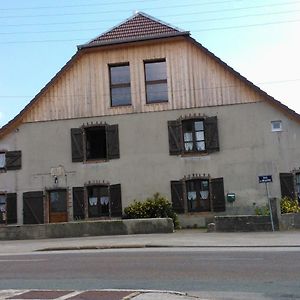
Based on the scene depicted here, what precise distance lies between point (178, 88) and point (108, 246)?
41.5ft

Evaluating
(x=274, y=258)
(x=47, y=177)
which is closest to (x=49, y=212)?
(x=47, y=177)

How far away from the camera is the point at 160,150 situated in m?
29.4

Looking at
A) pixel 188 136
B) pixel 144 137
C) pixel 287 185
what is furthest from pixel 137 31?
pixel 287 185

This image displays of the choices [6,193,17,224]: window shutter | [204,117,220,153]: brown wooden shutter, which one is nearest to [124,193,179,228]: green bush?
[204,117,220,153]: brown wooden shutter

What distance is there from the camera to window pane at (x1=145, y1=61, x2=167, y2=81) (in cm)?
3005

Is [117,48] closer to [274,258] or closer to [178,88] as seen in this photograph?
[178,88]

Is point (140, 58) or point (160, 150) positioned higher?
point (140, 58)

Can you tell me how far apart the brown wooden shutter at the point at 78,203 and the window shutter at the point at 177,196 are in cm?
501

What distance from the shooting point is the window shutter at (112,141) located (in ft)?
97.2

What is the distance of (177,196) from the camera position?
94.3ft

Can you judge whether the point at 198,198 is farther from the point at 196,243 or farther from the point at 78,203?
the point at 196,243

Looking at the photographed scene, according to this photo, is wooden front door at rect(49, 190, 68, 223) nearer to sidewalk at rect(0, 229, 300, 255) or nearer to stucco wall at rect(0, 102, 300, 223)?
stucco wall at rect(0, 102, 300, 223)

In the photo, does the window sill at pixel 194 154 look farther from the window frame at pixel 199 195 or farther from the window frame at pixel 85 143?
the window frame at pixel 85 143

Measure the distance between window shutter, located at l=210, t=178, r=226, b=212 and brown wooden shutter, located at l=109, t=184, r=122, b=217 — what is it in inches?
198
